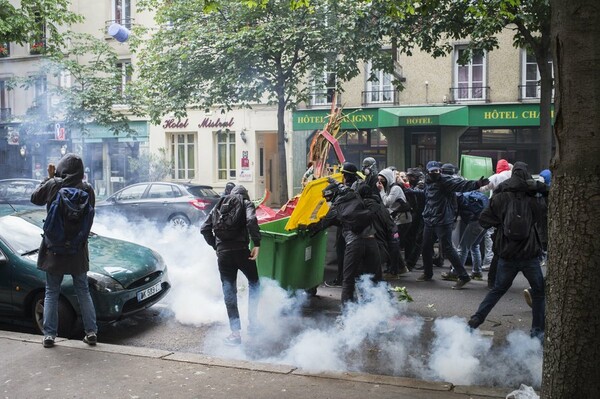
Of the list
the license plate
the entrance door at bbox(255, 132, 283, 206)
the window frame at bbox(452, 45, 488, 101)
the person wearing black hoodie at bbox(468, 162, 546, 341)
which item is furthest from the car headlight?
the entrance door at bbox(255, 132, 283, 206)

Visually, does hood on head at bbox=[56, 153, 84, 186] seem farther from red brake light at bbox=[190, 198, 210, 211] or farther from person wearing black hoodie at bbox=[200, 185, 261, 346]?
red brake light at bbox=[190, 198, 210, 211]

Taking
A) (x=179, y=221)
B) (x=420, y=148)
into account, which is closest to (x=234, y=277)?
(x=179, y=221)

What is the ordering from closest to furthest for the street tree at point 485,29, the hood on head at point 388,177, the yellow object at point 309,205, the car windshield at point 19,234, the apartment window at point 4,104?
the car windshield at point 19,234 < the yellow object at point 309,205 < the hood on head at point 388,177 < the street tree at point 485,29 < the apartment window at point 4,104

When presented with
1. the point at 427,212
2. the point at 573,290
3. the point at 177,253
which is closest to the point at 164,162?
the point at 177,253

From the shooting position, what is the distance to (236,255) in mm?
5945

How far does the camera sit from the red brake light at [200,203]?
15.1m

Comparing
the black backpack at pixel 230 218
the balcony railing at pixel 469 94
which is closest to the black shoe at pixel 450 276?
the black backpack at pixel 230 218

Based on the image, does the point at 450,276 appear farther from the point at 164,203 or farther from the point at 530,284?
the point at 164,203

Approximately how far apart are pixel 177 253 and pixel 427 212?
406cm

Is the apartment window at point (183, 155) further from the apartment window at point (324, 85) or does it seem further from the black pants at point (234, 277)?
the black pants at point (234, 277)

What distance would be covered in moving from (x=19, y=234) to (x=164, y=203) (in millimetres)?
8591

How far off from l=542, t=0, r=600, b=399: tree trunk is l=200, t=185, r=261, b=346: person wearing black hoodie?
3191mm

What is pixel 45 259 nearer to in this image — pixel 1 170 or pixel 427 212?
pixel 427 212

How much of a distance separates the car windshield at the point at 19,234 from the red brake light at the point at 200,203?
7.87m
